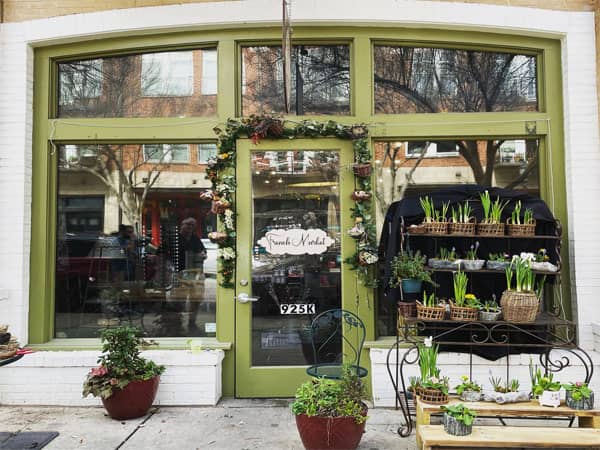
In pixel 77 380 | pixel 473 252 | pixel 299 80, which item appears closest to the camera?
pixel 473 252

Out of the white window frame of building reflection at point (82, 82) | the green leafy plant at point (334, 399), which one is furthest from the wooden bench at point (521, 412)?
the white window frame of building reflection at point (82, 82)

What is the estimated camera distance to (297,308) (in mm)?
4617

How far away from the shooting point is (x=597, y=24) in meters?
4.43

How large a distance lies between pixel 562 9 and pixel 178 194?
403 centimetres

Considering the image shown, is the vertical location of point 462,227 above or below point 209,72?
below

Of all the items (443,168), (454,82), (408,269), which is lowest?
(408,269)

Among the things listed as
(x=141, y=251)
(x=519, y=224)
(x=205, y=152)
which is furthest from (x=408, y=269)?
(x=141, y=251)

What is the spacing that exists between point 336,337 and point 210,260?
1420 mm

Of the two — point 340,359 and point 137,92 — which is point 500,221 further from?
point 137,92

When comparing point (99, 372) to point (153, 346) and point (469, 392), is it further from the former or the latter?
point (469, 392)

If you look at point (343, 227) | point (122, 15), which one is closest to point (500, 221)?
point (343, 227)

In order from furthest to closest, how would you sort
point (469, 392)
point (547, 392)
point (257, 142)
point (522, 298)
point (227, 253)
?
point (257, 142) → point (227, 253) → point (522, 298) → point (469, 392) → point (547, 392)

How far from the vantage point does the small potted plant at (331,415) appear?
3176mm

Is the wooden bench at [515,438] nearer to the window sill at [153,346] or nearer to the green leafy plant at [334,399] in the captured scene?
the green leafy plant at [334,399]
